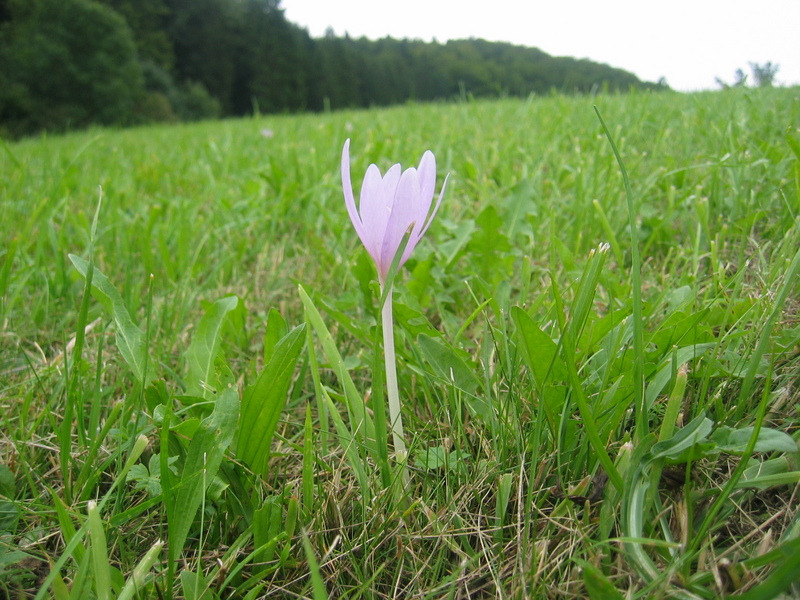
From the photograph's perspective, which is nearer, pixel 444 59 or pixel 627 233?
pixel 627 233

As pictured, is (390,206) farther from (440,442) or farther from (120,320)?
(120,320)

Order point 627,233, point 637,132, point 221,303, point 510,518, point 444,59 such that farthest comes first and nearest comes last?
point 444,59 → point 637,132 → point 627,233 → point 221,303 → point 510,518

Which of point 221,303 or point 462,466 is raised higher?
point 221,303

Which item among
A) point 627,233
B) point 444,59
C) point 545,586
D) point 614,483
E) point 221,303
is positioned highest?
point 444,59

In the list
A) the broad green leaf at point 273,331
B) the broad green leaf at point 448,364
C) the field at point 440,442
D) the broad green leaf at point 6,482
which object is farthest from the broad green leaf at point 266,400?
the broad green leaf at point 6,482

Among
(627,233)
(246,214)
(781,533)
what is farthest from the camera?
(246,214)

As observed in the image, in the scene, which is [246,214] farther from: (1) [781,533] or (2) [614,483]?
(1) [781,533]

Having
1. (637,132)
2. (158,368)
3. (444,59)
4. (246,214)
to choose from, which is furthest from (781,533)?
(444,59)
